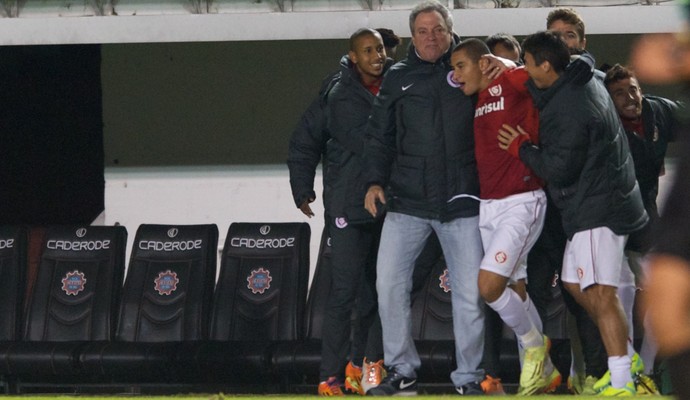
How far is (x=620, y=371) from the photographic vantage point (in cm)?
497

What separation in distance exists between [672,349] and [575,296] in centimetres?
338

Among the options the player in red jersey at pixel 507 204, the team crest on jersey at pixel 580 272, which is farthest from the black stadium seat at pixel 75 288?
the team crest on jersey at pixel 580 272

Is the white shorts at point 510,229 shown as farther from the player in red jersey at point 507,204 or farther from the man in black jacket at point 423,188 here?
the man in black jacket at point 423,188

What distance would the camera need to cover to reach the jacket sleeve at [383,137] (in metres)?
5.45

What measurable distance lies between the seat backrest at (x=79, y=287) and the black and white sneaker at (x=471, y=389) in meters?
3.12

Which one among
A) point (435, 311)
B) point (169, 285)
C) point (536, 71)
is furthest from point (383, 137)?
point (169, 285)

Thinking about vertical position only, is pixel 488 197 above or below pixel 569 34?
below

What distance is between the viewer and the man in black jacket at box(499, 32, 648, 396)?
504cm

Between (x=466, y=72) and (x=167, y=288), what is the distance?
3.13 meters

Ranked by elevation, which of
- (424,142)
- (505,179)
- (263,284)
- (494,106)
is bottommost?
(263,284)

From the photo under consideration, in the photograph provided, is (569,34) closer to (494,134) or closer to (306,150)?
(494,134)

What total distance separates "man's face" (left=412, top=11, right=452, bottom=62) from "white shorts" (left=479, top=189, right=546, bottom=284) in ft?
2.26

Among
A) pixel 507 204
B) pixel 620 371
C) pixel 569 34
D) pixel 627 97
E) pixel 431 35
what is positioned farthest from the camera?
pixel 627 97

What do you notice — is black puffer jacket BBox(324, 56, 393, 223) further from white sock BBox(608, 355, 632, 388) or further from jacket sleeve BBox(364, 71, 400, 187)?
white sock BBox(608, 355, 632, 388)
